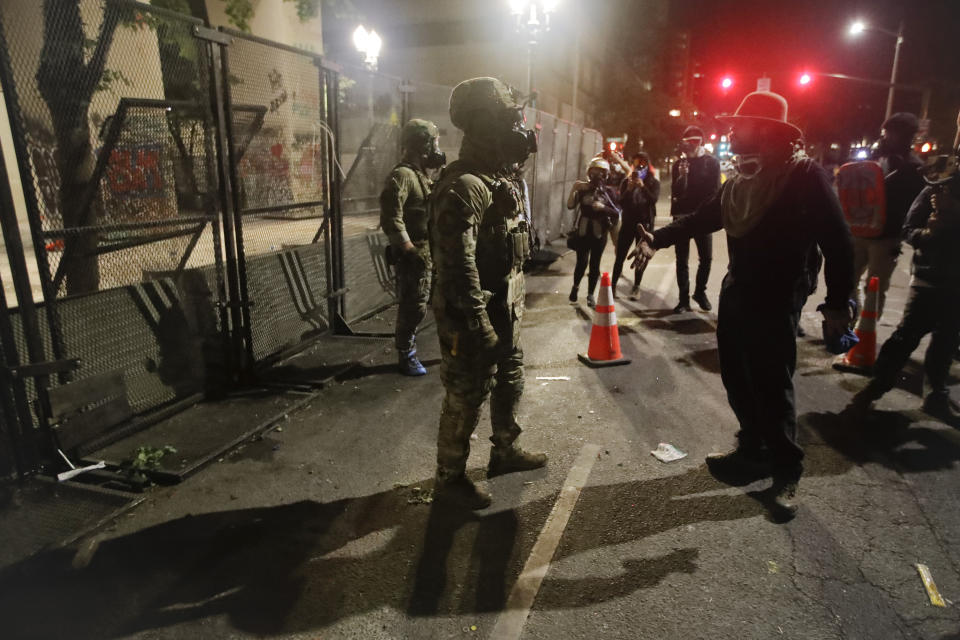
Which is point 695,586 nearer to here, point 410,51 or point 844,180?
point 844,180

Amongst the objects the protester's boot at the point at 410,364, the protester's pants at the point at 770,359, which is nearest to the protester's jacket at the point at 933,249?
the protester's pants at the point at 770,359

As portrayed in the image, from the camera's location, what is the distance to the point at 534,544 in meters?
3.20

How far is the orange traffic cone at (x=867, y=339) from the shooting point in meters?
5.84

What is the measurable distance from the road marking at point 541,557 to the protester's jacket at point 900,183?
14.1ft

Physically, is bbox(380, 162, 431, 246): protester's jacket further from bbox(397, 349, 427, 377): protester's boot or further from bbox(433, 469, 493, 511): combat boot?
bbox(433, 469, 493, 511): combat boot

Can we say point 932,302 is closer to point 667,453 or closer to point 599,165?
point 667,453

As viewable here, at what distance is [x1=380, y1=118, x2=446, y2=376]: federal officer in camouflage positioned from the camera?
215 inches

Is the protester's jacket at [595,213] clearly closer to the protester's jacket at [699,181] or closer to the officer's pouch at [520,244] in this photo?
the protester's jacket at [699,181]

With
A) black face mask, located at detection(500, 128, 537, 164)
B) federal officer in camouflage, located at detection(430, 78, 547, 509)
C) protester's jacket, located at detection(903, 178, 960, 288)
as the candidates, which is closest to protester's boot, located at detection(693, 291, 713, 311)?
protester's jacket, located at detection(903, 178, 960, 288)

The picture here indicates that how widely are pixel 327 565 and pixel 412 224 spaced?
134 inches

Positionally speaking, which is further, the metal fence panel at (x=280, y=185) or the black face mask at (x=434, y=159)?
the black face mask at (x=434, y=159)

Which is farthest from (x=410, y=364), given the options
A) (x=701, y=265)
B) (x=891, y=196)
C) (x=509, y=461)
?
(x=891, y=196)

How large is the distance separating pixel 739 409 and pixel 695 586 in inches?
53.4

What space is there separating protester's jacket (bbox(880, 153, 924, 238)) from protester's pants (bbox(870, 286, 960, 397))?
5.65 feet
